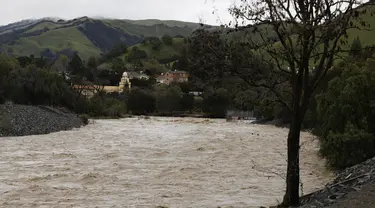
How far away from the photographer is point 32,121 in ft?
150

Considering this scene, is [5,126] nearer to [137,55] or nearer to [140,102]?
[140,102]

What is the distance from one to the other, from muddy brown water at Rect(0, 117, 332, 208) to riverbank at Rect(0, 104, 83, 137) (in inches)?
193

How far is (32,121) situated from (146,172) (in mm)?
27257

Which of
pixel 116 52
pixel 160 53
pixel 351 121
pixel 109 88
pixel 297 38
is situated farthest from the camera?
pixel 160 53

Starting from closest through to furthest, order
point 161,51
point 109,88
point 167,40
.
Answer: point 109,88, point 161,51, point 167,40

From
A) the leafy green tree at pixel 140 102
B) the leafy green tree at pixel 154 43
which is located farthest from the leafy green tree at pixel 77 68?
the leafy green tree at pixel 154 43

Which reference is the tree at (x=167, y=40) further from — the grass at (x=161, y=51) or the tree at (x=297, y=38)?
the tree at (x=297, y=38)

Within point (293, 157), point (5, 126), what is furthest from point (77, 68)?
point (293, 157)

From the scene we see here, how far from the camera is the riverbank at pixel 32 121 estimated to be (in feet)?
135

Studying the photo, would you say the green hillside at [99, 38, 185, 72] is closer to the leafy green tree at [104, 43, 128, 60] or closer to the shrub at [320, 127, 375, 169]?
the leafy green tree at [104, 43, 128, 60]

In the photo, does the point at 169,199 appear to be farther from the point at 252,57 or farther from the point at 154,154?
the point at 154,154

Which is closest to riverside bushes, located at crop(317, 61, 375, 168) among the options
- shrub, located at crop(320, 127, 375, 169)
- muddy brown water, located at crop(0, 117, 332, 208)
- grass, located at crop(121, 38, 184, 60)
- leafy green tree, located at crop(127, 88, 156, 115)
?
shrub, located at crop(320, 127, 375, 169)

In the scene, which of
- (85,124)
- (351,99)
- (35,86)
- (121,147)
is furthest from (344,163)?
(35,86)

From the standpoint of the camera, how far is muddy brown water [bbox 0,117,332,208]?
15.7 metres
